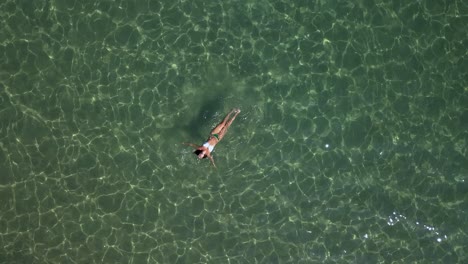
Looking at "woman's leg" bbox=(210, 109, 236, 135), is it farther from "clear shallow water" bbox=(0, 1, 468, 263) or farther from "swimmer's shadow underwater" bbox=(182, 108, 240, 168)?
"clear shallow water" bbox=(0, 1, 468, 263)

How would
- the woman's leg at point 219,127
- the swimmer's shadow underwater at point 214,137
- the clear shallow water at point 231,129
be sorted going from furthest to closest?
1. the clear shallow water at point 231,129
2. the woman's leg at point 219,127
3. the swimmer's shadow underwater at point 214,137

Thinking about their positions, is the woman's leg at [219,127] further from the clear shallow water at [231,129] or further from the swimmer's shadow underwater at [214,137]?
the clear shallow water at [231,129]

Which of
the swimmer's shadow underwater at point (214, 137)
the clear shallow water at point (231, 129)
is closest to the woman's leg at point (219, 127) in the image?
the swimmer's shadow underwater at point (214, 137)

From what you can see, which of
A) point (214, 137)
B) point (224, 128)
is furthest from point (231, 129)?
point (214, 137)

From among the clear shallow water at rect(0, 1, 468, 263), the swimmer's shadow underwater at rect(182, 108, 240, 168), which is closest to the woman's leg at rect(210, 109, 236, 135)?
the swimmer's shadow underwater at rect(182, 108, 240, 168)

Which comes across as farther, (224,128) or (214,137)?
(224,128)

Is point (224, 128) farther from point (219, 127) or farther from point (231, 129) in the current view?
point (231, 129)

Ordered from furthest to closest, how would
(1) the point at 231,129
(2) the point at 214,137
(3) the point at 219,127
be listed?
(1) the point at 231,129
(3) the point at 219,127
(2) the point at 214,137
